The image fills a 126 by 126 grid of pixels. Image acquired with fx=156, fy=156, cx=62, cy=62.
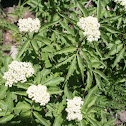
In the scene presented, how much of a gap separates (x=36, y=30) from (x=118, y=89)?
106 inches

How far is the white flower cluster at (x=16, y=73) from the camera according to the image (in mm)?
2745

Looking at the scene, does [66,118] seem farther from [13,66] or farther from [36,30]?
[36,30]

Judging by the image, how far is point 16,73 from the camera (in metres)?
2.81

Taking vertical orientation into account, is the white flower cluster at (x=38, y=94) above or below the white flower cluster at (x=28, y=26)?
below

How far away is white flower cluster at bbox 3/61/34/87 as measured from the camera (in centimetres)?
275

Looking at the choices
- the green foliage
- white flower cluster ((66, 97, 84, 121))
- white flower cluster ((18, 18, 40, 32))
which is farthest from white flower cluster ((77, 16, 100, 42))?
white flower cluster ((66, 97, 84, 121))

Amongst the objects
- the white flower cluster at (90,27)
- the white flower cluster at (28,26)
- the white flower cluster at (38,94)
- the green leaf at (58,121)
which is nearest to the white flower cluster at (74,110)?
the green leaf at (58,121)

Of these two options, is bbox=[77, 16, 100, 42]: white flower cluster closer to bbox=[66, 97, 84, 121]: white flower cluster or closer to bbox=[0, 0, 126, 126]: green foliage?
bbox=[0, 0, 126, 126]: green foliage

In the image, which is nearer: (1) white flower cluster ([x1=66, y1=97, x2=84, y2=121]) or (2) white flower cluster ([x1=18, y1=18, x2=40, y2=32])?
(1) white flower cluster ([x1=66, y1=97, x2=84, y2=121])

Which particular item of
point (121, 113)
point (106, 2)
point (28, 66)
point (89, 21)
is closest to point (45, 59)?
point (28, 66)

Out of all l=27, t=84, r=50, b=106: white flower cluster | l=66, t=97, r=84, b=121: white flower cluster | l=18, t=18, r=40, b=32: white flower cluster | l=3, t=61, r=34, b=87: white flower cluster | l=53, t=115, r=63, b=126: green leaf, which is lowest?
l=53, t=115, r=63, b=126: green leaf

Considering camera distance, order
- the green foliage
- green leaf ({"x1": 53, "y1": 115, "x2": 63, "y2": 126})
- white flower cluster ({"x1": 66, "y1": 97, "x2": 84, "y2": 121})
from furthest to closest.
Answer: the green foliage → green leaf ({"x1": 53, "y1": 115, "x2": 63, "y2": 126}) → white flower cluster ({"x1": 66, "y1": 97, "x2": 84, "y2": 121})

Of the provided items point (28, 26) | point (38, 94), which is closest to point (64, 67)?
point (38, 94)

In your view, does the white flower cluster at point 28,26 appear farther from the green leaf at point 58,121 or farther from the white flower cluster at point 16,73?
the green leaf at point 58,121
